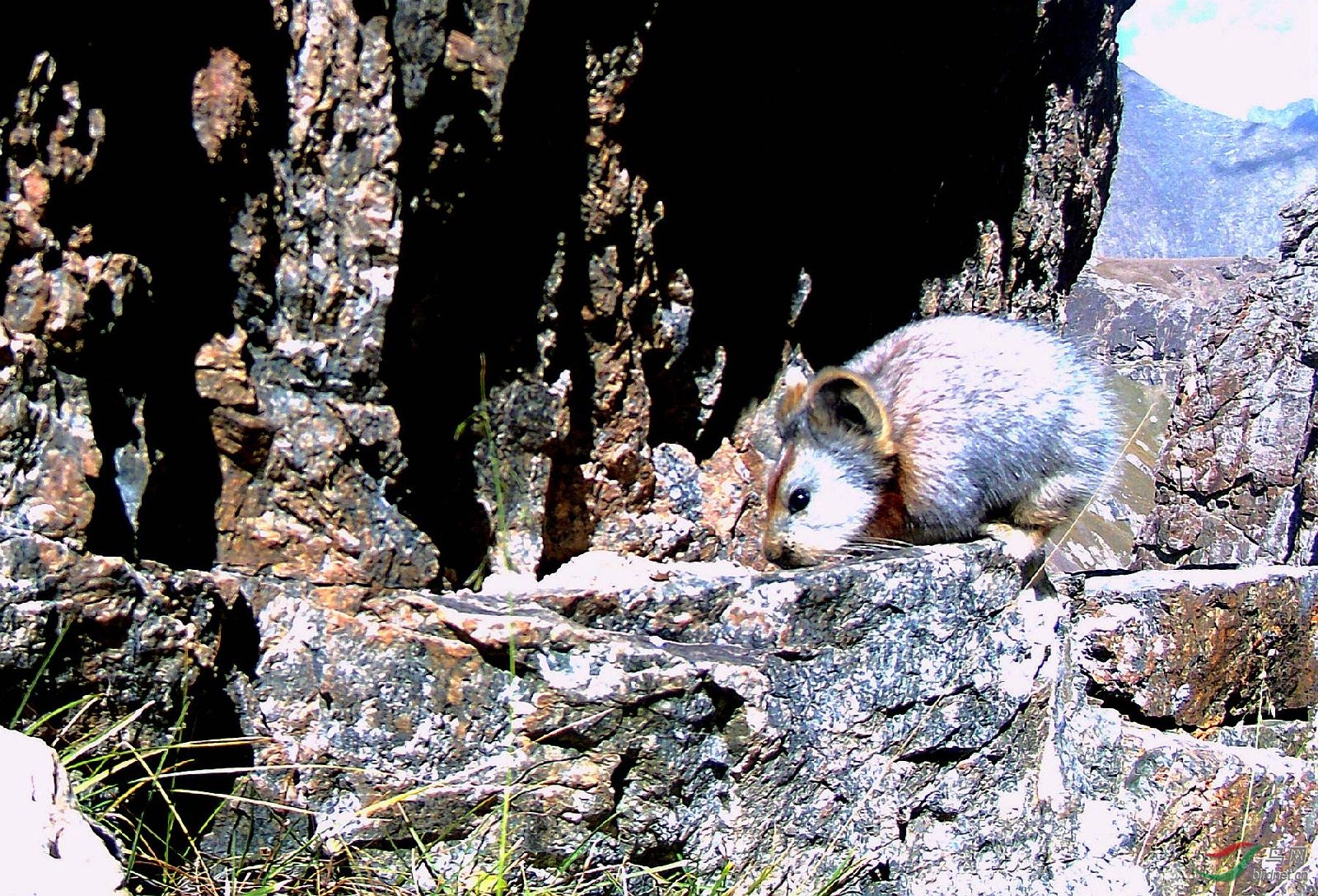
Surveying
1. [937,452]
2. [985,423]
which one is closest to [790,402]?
[937,452]

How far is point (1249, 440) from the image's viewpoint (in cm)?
977

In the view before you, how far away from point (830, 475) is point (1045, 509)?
93 cm

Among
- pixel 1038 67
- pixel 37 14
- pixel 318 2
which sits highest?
pixel 1038 67

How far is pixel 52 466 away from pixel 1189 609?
4.46 m

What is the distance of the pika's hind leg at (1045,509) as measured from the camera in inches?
175

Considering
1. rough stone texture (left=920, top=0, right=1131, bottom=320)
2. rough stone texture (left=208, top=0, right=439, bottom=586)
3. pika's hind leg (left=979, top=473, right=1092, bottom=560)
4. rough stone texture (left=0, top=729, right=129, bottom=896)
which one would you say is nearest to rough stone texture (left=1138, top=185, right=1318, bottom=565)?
rough stone texture (left=920, top=0, right=1131, bottom=320)

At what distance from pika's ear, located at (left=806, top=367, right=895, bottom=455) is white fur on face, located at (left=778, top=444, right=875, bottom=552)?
14cm

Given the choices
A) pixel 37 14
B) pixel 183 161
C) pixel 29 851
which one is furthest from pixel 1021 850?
pixel 37 14

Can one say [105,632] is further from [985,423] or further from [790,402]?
[985,423]

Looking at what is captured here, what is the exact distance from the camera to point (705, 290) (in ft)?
16.2

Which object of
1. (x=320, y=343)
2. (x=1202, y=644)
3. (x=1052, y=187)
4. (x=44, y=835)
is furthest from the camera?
(x=1052, y=187)

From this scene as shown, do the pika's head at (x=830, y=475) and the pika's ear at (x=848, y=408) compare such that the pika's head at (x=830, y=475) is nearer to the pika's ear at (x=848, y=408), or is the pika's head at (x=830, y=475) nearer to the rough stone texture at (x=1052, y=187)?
the pika's ear at (x=848, y=408)

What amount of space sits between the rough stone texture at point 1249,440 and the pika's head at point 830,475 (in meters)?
6.54

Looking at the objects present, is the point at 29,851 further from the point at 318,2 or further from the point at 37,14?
the point at 318,2
